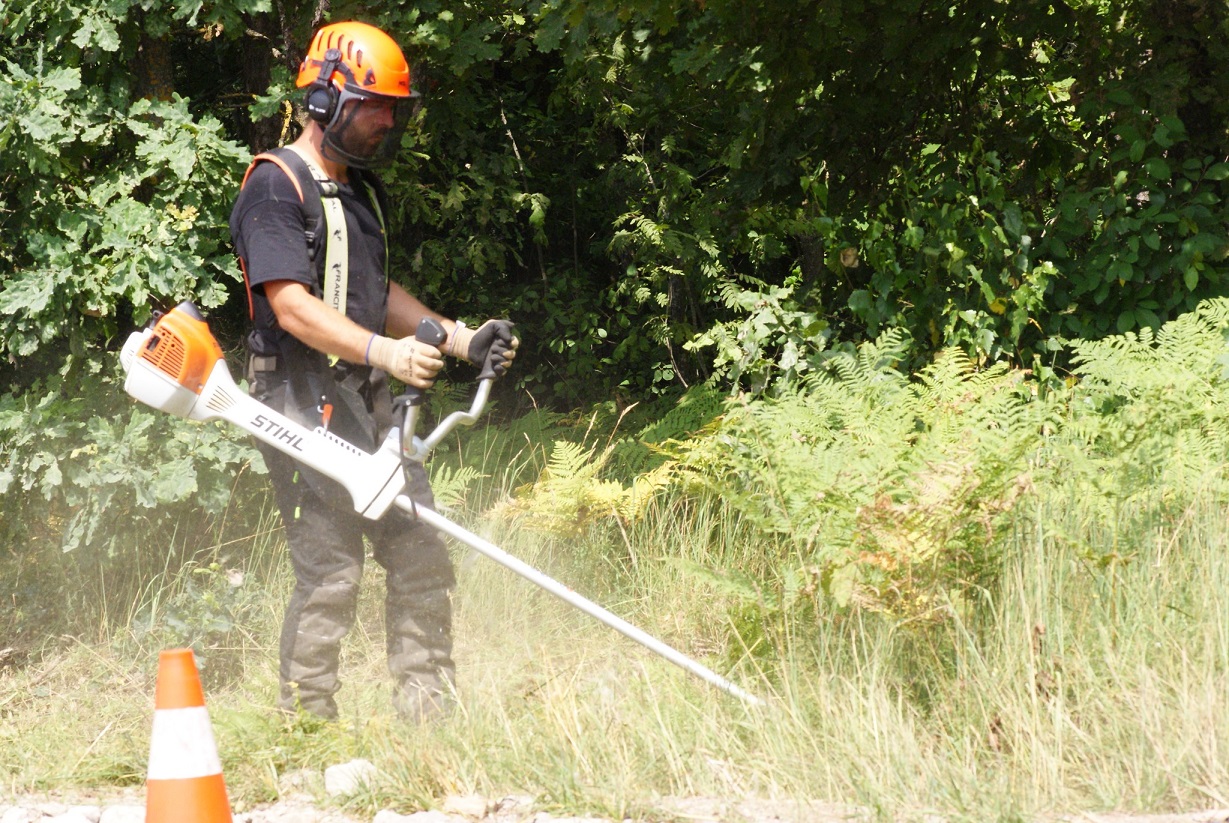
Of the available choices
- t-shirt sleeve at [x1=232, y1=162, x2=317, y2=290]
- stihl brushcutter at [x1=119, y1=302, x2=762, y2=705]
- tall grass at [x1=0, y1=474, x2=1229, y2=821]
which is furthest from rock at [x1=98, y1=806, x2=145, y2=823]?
t-shirt sleeve at [x1=232, y1=162, x2=317, y2=290]

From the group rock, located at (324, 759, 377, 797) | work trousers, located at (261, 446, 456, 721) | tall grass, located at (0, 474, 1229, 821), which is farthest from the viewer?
work trousers, located at (261, 446, 456, 721)

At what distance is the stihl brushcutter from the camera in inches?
138

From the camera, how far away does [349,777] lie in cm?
342

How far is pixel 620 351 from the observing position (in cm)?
912

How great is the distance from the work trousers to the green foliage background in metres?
1.11

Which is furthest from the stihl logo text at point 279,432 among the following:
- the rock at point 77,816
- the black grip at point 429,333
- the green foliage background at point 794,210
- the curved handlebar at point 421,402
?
the green foliage background at point 794,210

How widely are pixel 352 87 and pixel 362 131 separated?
0.13m

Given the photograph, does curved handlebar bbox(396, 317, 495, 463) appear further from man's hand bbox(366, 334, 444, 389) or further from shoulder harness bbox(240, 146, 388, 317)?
shoulder harness bbox(240, 146, 388, 317)

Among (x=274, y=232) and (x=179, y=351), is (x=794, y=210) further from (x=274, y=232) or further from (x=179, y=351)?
(x=179, y=351)

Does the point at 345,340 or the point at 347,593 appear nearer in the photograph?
the point at 345,340

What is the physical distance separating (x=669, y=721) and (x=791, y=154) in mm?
3565

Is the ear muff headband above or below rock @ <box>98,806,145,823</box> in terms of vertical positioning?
above

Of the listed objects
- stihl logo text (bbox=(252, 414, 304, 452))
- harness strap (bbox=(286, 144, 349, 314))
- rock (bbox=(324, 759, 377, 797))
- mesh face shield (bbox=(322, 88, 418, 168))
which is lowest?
rock (bbox=(324, 759, 377, 797))

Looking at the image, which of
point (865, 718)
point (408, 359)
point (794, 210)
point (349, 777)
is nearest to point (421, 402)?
point (408, 359)
